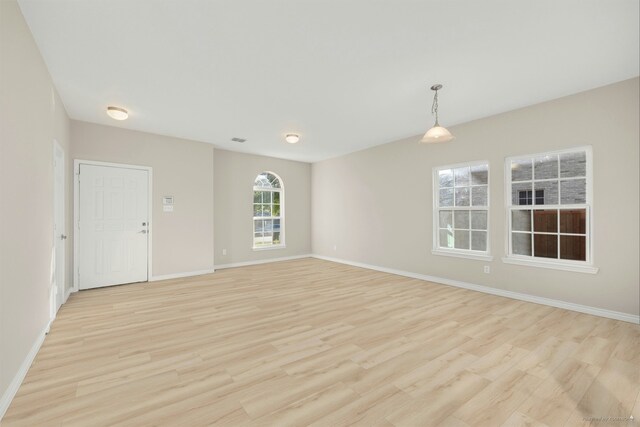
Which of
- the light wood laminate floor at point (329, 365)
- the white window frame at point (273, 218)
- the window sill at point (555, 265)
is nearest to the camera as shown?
the light wood laminate floor at point (329, 365)

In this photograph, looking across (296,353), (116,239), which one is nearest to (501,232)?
(296,353)

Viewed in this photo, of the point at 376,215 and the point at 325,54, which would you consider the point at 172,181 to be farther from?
the point at 376,215

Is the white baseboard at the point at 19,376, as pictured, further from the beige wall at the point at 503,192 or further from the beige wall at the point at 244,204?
the beige wall at the point at 503,192

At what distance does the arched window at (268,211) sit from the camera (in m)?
7.25

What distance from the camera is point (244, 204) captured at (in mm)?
6910

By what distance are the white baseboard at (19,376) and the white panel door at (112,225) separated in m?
2.24

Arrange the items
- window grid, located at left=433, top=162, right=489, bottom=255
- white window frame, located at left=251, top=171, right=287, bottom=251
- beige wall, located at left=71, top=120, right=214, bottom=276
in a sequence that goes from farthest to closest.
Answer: white window frame, located at left=251, top=171, right=287, bottom=251
beige wall, located at left=71, top=120, right=214, bottom=276
window grid, located at left=433, top=162, right=489, bottom=255

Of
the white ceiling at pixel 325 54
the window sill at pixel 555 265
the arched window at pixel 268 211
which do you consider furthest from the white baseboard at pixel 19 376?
the window sill at pixel 555 265

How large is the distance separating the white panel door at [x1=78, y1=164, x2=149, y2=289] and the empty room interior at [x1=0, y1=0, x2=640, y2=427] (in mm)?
30

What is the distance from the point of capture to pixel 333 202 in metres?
7.53

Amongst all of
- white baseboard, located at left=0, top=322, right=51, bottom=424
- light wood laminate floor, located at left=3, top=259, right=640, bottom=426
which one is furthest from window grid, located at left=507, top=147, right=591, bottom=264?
white baseboard, located at left=0, top=322, right=51, bottom=424

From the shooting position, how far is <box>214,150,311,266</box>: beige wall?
654 centimetres

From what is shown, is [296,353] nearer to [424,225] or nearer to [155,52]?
[155,52]

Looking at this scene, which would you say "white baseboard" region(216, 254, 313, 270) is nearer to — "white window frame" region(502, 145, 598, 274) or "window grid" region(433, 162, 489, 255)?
"window grid" region(433, 162, 489, 255)
